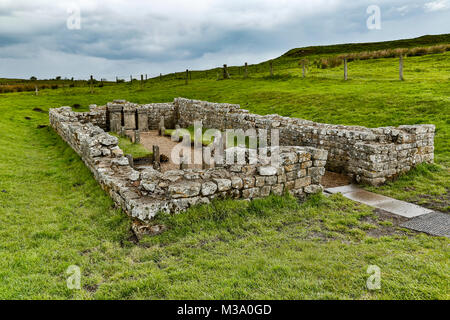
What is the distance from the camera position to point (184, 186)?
7223 millimetres

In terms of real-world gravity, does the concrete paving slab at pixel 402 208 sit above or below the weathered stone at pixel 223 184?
Answer: below

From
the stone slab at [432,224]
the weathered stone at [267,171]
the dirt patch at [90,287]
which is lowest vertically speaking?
the stone slab at [432,224]

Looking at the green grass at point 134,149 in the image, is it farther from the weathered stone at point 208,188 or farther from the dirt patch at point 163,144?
the weathered stone at point 208,188

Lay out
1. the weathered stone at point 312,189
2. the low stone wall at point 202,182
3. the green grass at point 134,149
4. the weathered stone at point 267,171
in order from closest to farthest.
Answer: the low stone wall at point 202,182
the weathered stone at point 267,171
the weathered stone at point 312,189
the green grass at point 134,149

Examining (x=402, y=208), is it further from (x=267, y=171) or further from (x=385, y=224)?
(x=267, y=171)

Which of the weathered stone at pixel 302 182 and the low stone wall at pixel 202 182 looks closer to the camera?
the low stone wall at pixel 202 182

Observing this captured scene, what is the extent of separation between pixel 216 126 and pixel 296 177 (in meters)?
12.8

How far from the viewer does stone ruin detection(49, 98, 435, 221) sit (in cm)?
734

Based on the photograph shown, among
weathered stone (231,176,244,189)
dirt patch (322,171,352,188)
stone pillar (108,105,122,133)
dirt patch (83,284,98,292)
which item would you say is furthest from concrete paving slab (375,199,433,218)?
stone pillar (108,105,122,133)

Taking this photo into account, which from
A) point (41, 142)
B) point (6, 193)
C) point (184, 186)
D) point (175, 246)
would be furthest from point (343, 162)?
point (41, 142)

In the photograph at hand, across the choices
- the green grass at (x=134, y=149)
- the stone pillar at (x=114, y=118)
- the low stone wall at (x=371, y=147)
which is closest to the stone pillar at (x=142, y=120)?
the stone pillar at (x=114, y=118)

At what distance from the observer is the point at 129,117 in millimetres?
23281

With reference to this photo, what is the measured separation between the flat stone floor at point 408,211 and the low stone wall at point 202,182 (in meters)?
1.26

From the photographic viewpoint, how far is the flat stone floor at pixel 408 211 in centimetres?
701
